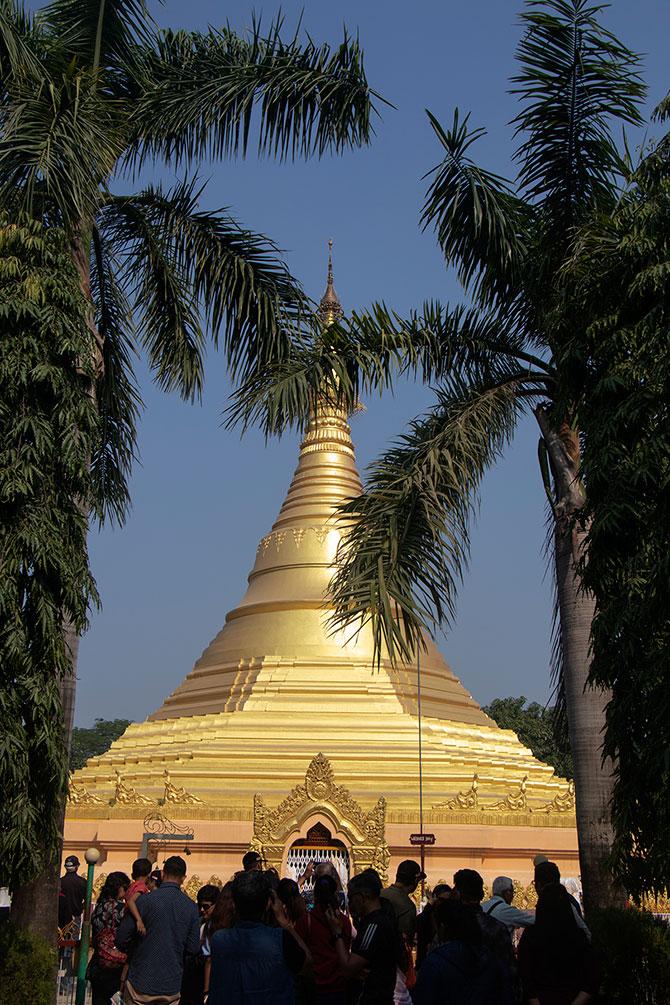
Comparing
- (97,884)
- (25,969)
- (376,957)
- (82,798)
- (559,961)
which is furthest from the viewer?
(82,798)

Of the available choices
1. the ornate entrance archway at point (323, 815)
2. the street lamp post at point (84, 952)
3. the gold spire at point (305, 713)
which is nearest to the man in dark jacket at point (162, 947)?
the street lamp post at point (84, 952)

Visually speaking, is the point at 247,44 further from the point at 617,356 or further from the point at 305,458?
the point at 305,458

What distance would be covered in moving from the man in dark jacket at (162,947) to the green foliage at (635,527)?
10.2 ft

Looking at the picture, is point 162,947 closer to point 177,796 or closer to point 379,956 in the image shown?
point 379,956

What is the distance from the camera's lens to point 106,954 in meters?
8.02

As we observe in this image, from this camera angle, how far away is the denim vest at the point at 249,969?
4.70 metres

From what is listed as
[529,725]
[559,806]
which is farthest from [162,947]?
[529,725]

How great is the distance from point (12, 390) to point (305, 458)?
25.9 meters

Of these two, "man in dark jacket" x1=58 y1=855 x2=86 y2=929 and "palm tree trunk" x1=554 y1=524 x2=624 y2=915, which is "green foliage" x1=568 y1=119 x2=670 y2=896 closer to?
"palm tree trunk" x1=554 y1=524 x2=624 y2=915

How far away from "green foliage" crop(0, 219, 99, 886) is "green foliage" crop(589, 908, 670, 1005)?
164 inches

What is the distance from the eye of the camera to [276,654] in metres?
30.0

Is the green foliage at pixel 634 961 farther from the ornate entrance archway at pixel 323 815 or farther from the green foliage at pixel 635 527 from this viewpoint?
the ornate entrance archway at pixel 323 815

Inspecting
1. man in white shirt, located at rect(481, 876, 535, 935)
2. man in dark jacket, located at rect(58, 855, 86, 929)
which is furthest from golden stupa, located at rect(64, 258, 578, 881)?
man in white shirt, located at rect(481, 876, 535, 935)

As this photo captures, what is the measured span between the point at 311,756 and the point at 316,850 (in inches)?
145
